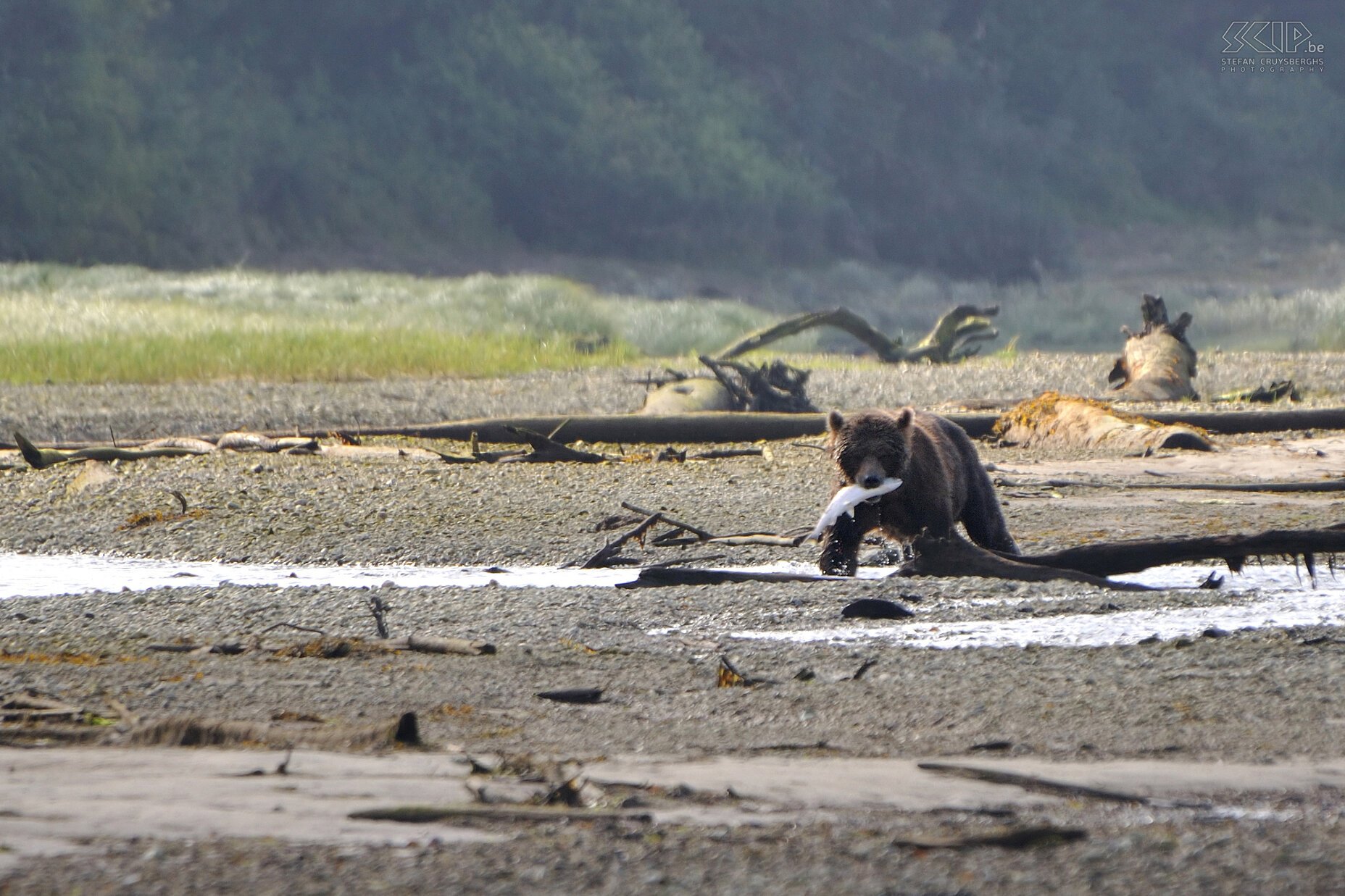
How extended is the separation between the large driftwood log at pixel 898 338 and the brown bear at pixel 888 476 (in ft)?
45.9

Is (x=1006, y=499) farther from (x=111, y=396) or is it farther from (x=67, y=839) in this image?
(x=111, y=396)

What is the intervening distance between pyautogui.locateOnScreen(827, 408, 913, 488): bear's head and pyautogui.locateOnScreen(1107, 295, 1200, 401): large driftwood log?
9810 millimetres

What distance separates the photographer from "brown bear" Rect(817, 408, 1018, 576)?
6.66 m

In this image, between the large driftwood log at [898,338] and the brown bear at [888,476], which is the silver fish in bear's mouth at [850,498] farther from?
the large driftwood log at [898,338]

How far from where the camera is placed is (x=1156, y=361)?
16.4 m

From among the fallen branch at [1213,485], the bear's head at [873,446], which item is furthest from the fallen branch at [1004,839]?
the fallen branch at [1213,485]

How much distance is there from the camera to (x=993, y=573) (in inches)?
250

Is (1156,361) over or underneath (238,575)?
over

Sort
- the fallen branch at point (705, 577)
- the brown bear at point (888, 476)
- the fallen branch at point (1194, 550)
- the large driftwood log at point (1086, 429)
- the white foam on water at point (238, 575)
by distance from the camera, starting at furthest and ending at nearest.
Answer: the large driftwood log at point (1086, 429), the white foam on water at point (238, 575), the brown bear at point (888, 476), the fallen branch at point (705, 577), the fallen branch at point (1194, 550)

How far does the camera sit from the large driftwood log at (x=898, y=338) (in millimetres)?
21391

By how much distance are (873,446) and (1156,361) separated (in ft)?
34.9

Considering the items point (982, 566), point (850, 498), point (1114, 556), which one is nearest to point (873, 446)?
point (850, 498)

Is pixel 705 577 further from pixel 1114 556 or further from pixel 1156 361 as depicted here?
pixel 1156 361

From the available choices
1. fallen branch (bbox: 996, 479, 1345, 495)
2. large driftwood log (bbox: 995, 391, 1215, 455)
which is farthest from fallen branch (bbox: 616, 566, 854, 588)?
large driftwood log (bbox: 995, 391, 1215, 455)
